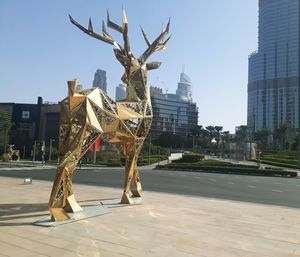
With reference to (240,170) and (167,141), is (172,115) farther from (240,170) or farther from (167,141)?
(240,170)

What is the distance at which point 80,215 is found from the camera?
9562 millimetres

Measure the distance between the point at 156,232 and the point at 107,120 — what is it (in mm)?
3391

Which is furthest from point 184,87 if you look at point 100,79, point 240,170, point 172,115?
point 240,170

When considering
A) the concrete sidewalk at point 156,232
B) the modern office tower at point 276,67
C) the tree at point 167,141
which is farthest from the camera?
the modern office tower at point 276,67

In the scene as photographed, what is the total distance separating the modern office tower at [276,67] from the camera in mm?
102562

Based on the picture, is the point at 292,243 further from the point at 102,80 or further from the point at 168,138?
the point at 102,80

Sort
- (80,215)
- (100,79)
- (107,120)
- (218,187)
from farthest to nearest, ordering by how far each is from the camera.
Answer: (100,79) < (218,187) < (107,120) < (80,215)

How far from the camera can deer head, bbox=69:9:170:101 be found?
12031 millimetres

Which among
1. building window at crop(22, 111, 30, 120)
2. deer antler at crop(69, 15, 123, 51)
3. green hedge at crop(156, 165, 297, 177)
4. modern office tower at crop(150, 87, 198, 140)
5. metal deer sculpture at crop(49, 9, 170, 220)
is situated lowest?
green hedge at crop(156, 165, 297, 177)

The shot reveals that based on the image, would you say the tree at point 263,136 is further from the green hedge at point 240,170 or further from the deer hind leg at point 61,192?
the deer hind leg at point 61,192

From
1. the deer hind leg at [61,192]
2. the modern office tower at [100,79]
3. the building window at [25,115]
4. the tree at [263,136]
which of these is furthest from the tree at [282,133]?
the deer hind leg at [61,192]

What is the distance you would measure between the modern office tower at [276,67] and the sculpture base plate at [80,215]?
95522mm

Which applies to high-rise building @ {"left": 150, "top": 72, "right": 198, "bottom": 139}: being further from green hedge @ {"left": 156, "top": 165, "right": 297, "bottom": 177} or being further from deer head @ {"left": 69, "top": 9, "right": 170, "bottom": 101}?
deer head @ {"left": 69, "top": 9, "right": 170, "bottom": 101}

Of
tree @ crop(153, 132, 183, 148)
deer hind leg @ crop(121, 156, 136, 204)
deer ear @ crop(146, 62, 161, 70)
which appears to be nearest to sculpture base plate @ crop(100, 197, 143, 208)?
deer hind leg @ crop(121, 156, 136, 204)
